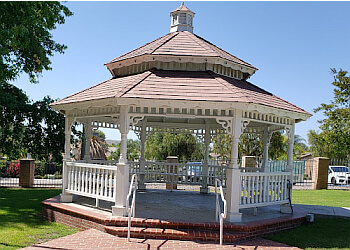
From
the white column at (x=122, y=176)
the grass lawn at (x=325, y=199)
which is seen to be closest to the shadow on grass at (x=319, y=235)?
the white column at (x=122, y=176)

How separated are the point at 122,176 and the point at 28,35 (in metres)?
7.07

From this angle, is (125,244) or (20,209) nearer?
→ (125,244)

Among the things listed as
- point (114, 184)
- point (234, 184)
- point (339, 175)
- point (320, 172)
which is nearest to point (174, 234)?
point (234, 184)

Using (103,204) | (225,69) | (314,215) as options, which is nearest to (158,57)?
(225,69)

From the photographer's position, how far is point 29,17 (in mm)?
11031

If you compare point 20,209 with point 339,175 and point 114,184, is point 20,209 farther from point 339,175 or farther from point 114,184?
point 339,175

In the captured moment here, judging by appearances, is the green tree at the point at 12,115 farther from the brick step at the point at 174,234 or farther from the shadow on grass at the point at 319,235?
the shadow on grass at the point at 319,235

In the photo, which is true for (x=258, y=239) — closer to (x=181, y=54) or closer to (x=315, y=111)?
(x=181, y=54)

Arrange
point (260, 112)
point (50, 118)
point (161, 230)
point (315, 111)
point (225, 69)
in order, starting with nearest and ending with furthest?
point (161, 230) → point (260, 112) → point (225, 69) → point (50, 118) → point (315, 111)

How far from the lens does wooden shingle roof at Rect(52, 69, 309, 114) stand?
7.84 meters

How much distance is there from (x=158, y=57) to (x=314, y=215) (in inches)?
250

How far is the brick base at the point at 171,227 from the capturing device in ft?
23.3

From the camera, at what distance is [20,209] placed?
10344 mm

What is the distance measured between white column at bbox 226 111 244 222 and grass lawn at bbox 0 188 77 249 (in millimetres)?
3641
